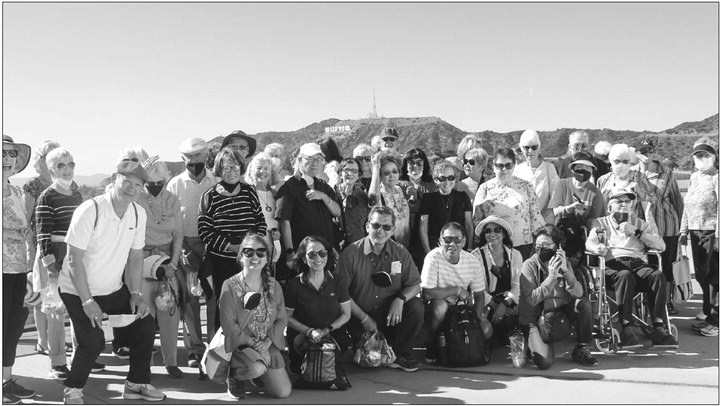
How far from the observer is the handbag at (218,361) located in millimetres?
4777

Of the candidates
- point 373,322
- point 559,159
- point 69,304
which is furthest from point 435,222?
point 69,304

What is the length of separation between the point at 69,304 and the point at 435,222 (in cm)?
323

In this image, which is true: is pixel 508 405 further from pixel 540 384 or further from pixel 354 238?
pixel 354 238

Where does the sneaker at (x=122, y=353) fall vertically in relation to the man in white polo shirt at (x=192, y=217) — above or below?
below

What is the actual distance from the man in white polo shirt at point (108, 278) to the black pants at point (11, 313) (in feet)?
1.44

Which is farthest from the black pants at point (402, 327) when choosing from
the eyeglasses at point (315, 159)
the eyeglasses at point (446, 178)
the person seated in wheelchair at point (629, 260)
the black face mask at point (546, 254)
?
the person seated in wheelchair at point (629, 260)

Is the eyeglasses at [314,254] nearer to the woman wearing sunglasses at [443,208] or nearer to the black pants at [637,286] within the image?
the woman wearing sunglasses at [443,208]

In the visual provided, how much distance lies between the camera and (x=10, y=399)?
463cm

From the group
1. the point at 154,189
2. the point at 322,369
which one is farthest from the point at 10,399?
the point at 322,369

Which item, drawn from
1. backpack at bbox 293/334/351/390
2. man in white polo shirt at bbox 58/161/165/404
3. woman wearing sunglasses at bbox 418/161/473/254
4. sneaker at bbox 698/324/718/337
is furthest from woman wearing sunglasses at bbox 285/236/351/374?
sneaker at bbox 698/324/718/337

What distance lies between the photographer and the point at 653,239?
625 centimetres

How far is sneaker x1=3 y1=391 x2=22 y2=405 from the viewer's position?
4.61m

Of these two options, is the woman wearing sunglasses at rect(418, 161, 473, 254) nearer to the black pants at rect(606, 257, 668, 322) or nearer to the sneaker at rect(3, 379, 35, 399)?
the black pants at rect(606, 257, 668, 322)

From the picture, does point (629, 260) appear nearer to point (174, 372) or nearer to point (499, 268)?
point (499, 268)
